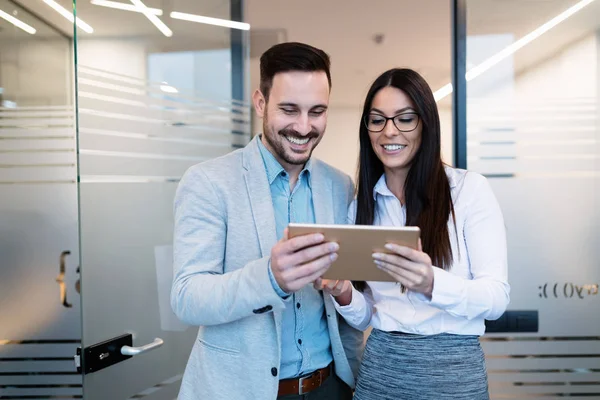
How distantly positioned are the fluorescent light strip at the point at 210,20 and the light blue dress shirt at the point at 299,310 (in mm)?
1316

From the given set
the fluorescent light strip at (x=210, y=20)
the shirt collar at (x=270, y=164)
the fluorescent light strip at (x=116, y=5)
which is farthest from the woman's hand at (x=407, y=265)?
the fluorescent light strip at (x=210, y=20)

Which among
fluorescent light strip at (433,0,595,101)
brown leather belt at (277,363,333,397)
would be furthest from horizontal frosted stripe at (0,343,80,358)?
fluorescent light strip at (433,0,595,101)

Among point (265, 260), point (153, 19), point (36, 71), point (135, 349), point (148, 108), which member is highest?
point (153, 19)

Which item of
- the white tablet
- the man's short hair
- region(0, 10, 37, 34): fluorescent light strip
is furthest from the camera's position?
region(0, 10, 37, 34): fluorescent light strip

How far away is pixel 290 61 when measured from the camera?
5.56ft

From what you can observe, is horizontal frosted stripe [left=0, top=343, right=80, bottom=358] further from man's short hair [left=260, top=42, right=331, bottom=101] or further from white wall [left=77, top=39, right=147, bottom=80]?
man's short hair [left=260, top=42, right=331, bottom=101]

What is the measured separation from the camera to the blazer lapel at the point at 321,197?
177 centimetres

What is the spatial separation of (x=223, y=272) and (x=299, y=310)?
0.30 m

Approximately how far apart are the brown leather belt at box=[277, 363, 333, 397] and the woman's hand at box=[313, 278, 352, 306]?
0.89 ft

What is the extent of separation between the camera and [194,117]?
275 cm

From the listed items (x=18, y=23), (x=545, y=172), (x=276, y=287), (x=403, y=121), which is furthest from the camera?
(x=18, y=23)

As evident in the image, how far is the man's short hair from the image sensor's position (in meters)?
1.69

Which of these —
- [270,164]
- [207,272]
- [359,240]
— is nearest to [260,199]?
[270,164]

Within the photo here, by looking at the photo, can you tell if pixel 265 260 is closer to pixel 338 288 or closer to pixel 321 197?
pixel 338 288
